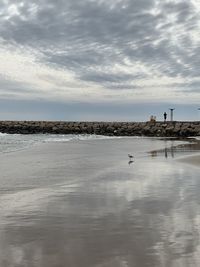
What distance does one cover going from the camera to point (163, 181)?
1052 cm

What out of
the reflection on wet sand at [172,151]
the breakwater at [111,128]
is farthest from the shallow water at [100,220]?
the breakwater at [111,128]

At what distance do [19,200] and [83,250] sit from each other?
3.47 m

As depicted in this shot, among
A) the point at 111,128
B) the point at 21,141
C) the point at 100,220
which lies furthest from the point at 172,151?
the point at 111,128

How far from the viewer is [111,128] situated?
178 ft

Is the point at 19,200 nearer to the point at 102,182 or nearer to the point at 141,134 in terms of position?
the point at 102,182

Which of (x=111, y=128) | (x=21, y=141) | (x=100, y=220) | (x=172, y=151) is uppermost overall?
(x=111, y=128)

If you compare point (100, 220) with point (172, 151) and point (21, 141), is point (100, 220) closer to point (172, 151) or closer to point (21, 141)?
point (172, 151)

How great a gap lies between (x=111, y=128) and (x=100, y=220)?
157 feet

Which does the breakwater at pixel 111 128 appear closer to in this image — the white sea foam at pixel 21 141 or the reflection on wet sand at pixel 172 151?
the white sea foam at pixel 21 141

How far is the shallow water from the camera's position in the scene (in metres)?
4.80

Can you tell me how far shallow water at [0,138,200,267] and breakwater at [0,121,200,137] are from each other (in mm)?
35910

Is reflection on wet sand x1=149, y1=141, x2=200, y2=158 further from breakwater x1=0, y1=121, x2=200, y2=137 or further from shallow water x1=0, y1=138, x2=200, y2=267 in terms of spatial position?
breakwater x1=0, y1=121, x2=200, y2=137

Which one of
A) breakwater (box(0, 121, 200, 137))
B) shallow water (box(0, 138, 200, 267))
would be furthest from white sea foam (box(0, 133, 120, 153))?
shallow water (box(0, 138, 200, 267))

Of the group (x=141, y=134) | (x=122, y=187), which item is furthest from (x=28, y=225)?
(x=141, y=134)
